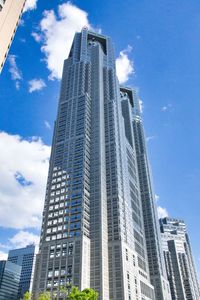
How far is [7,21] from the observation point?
50.6 metres

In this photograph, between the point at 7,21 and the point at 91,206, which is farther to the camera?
the point at 91,206

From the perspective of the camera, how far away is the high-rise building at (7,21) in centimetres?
4803

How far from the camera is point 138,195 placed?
19438 cm

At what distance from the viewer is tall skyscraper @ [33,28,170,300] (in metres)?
122

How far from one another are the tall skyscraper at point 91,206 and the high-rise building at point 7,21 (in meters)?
94.3

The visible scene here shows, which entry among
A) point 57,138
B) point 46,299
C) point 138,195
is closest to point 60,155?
point 57,138

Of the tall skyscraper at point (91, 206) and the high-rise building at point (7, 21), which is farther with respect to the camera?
the tall skyscraper at point (91, 206)

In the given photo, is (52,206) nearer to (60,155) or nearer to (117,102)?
(60,155)

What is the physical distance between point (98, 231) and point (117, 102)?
318 ft

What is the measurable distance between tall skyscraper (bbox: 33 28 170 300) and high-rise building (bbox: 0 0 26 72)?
94298 mm

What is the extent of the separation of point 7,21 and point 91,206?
350ft

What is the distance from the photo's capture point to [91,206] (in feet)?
470

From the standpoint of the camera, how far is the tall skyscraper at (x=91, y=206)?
122125 mm

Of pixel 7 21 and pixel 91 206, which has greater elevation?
pixel 91 206
